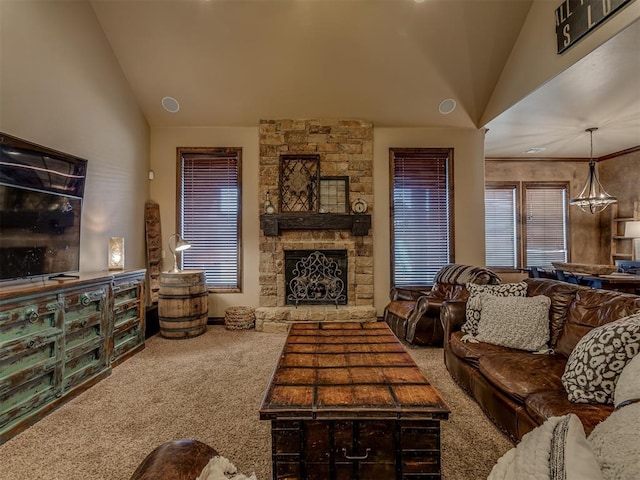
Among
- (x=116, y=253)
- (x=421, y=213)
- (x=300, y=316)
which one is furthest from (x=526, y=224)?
(x=116, y=253)

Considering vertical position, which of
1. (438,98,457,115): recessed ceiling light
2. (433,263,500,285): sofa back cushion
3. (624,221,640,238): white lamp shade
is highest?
(438,98,457,115): recessed ceiling light

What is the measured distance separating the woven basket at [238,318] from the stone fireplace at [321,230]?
268 mm

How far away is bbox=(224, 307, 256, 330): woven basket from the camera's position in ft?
14.9

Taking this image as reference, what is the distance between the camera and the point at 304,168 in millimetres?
4828

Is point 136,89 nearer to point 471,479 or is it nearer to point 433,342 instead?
point 433,342

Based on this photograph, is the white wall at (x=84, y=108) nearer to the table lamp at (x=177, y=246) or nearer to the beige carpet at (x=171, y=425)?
the table lamp at (x=177, y=246)

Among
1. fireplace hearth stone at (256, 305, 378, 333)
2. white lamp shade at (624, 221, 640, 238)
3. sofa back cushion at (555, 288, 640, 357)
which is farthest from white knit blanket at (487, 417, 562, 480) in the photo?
white lamp shade at (624, 221, 640, 238)

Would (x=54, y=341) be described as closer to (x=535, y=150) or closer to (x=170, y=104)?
(x=170, y=104)

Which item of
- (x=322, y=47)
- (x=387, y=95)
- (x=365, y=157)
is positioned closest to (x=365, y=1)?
(x=322, y=47)

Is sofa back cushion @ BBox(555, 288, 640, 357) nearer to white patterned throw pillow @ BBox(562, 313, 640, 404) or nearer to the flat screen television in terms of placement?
white patterned throw pillow @ BBox(562, 313, 640, 404)

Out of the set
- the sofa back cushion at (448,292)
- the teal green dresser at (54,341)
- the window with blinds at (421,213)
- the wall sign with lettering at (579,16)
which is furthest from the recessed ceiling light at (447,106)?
the teal green dresser at (54,341)

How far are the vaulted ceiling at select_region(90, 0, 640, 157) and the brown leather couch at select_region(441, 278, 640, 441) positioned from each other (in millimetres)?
2419

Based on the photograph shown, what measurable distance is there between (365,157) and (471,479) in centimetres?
405

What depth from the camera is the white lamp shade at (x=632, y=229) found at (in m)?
5.79
